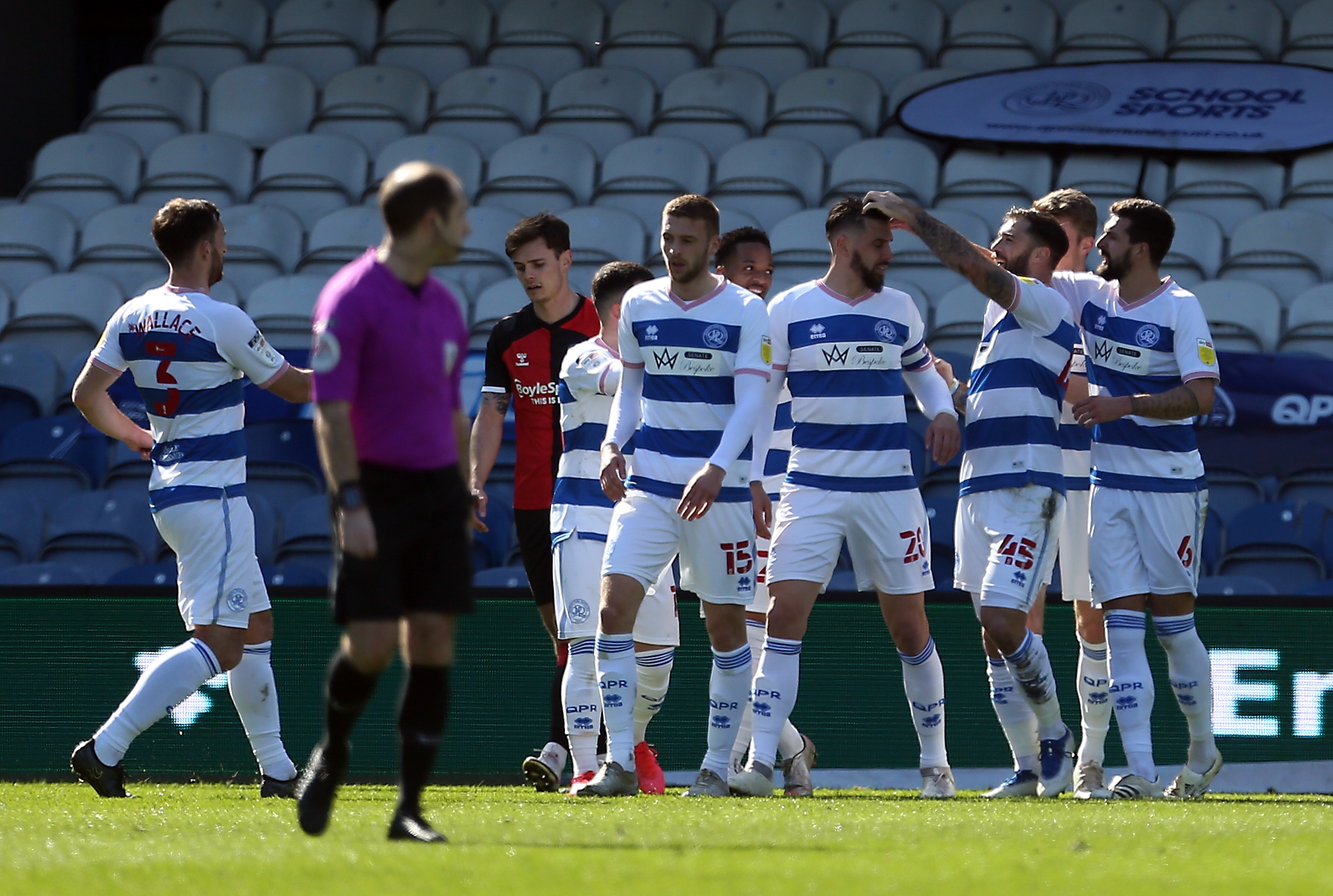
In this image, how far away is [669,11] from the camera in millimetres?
15352

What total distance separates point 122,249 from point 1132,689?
9.19 m

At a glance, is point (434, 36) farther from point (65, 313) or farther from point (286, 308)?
point (65, 313)

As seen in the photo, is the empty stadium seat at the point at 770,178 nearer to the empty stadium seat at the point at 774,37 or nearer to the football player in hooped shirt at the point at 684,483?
the empty stadium seat at the point at 774,37

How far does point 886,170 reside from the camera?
12906mm

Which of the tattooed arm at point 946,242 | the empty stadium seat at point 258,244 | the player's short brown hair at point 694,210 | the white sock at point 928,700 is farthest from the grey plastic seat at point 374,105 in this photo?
the white sock at point 928,700

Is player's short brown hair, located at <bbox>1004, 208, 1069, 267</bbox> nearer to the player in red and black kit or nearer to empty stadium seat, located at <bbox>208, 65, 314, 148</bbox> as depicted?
the player in red and black kit

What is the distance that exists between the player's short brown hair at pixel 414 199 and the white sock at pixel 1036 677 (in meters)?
3.11

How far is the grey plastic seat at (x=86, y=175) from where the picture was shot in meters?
13.6

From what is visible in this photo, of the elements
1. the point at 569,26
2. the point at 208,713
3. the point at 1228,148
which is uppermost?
the point at 569,26

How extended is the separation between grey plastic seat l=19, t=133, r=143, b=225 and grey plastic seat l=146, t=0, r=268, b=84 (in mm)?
1541

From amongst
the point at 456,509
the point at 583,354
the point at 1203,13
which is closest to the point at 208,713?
the point at 583,354

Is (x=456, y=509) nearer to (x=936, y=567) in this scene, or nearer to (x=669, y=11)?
(x=936, y=567)

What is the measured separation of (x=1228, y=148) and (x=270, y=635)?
9.37 m

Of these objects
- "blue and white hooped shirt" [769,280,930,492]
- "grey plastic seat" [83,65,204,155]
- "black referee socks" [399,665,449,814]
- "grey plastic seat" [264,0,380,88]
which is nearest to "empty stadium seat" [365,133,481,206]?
"grey plastic seat" [264,0,380,88]
